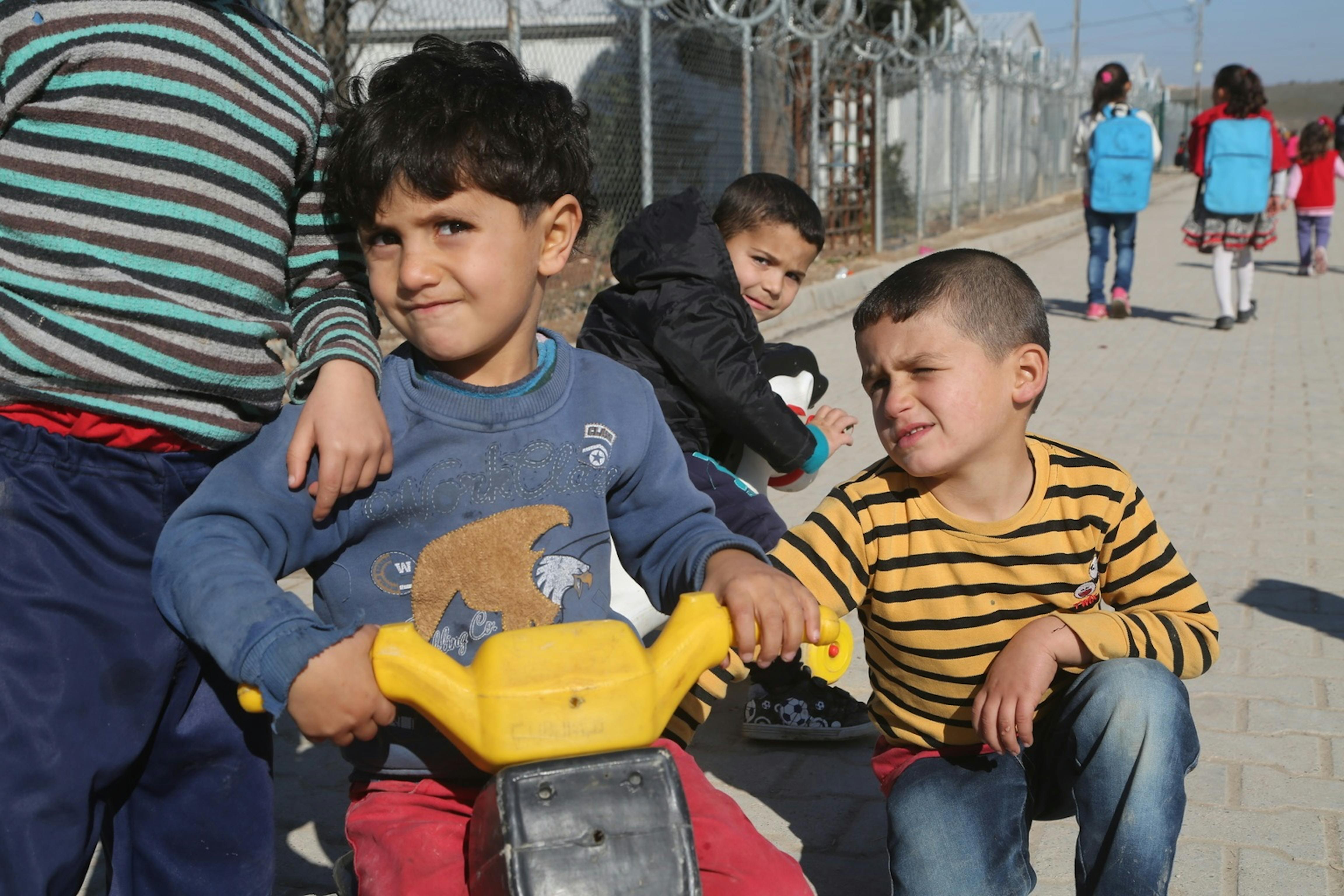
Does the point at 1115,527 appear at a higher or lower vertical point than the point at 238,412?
lower

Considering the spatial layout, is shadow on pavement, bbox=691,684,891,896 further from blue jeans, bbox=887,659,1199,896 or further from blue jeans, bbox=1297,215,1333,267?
blue jeans, bbox=1297,215,1333,267

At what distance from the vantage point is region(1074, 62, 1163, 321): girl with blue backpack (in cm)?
1103

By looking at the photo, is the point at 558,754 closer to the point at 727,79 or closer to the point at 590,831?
the point at 590,831

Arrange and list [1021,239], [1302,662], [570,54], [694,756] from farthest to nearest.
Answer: [1021,239] → [570,54] → [1302,662] → [694,756]

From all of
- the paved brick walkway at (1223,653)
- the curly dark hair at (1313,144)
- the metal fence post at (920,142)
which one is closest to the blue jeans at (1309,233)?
the curly dark hair at (1313,144)

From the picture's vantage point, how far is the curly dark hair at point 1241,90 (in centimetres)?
1052

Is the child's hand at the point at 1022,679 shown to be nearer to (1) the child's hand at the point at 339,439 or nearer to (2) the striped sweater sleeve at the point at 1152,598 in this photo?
(2) the striped sweater sleeve at the point at 1152,598

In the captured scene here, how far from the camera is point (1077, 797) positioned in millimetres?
2285

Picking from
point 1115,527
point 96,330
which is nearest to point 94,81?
point 96,330

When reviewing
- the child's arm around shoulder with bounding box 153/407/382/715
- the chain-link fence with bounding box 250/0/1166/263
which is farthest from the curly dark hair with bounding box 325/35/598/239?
the chain-link fence with bounding box 250/0/1166/263

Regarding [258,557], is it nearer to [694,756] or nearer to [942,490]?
[942,490]

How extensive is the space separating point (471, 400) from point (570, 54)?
1093 centimetres

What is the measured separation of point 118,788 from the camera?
2.11m

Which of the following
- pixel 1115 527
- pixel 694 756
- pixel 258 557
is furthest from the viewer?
pixel 694 756
